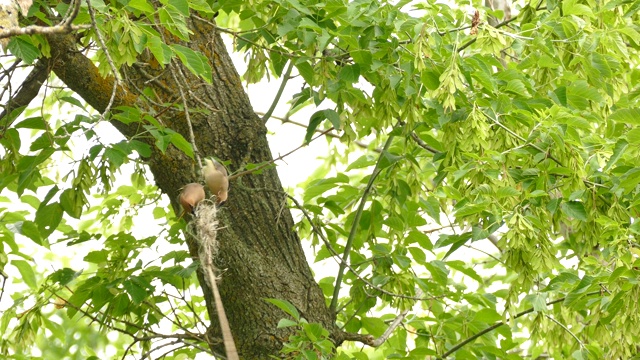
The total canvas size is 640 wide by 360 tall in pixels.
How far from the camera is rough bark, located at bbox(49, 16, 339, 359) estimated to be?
10.2ft

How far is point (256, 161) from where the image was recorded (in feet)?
10.6

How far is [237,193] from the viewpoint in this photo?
10.4 ft

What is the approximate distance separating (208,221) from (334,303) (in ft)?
4.65

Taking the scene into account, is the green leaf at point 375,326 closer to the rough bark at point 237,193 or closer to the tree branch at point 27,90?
the rough bark at point 237,193

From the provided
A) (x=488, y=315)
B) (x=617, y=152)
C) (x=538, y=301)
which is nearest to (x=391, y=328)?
(x=488, y=315)

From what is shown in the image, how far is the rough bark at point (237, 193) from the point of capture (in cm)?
310

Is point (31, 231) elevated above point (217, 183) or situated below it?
above

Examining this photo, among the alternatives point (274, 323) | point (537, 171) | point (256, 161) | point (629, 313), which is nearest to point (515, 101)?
point (537, 171)

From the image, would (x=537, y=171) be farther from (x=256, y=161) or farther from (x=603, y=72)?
(x=256, y=161)

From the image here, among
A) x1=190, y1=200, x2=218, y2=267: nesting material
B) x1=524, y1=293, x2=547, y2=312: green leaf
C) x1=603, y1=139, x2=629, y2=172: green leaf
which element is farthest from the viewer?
x1=524, y1=293, x2=547, y2=312: green leaf

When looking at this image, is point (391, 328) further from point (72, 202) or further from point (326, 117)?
point (72, 202)

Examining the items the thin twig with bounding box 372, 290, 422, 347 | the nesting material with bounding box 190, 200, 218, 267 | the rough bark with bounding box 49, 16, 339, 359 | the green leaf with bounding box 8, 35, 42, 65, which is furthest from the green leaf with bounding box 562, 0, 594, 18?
the green leaf with bounding box 8, 35, 42, 65

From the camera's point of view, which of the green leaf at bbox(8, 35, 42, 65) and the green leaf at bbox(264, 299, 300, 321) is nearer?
the green leaf at bbox(8, 35, 42, 65)

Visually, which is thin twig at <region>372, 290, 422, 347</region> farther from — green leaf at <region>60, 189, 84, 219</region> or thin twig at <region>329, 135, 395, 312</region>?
green leaf at <region>60, 189, 84, 219</region>
